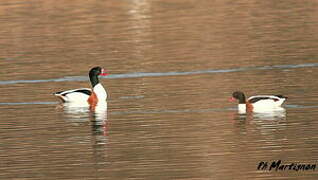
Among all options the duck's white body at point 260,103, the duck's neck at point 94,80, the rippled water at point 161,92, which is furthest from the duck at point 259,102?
the duck's neck at point 94,80

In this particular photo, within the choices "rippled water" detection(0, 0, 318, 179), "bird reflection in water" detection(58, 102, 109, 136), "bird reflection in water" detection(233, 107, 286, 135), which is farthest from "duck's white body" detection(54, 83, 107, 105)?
"bird reflection in water" detection(233, 107, 286, 135)

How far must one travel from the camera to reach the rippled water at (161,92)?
19484mm

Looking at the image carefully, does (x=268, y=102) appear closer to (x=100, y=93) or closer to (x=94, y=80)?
(x=100, y=93)

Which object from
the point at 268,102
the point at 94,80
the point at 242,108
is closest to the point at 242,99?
the point at 242,108

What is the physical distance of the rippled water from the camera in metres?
19.5

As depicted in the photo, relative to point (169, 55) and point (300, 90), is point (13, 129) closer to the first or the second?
point (300, 90)

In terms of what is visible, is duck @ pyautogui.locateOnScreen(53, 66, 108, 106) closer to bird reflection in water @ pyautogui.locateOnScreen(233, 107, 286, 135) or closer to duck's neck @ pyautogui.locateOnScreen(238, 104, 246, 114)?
duck's neck @ pyautogui.locateOnScreen(238, 104, 246, 114)

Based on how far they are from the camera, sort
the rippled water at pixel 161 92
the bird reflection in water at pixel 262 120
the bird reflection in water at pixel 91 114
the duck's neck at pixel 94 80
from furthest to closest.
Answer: the duck's neck at pixel 94 80 < the bird reflection in water at pixel 91 114 < the bird reflection in water at pixel 262 120 < the rippled water at pixel 161 92

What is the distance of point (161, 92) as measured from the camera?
28344mm

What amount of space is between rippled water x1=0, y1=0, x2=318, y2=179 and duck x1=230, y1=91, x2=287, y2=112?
→ 0.28m

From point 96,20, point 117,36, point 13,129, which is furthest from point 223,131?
point 96,20

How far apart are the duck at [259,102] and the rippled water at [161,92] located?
0.28 metres

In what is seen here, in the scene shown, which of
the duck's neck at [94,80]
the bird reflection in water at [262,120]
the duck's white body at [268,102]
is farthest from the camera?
A: the duck's neck at [94,80]

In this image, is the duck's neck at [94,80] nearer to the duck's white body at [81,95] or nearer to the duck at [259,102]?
the duck's white body at [81,95]
